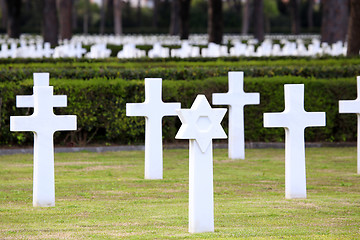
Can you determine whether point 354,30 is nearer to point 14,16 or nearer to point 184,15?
point 184,15

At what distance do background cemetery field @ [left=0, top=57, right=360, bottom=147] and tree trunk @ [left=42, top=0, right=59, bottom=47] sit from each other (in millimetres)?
19613

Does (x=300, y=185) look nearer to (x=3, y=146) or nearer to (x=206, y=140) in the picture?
(x=206, y=140)

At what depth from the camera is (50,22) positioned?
108 feet

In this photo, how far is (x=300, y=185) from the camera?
7781mm

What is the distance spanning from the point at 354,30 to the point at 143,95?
905 centimetres

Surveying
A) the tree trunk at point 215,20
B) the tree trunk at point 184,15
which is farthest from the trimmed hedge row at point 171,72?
the tree trunk at point 184,15

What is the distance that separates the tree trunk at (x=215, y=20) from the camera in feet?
99.0

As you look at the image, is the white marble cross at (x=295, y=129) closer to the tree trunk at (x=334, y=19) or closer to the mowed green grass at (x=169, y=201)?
the mowed green grass at (x=169, y=201)

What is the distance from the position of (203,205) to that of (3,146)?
22.0ft

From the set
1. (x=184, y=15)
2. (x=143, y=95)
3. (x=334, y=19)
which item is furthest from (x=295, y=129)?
(x=184, y=15)

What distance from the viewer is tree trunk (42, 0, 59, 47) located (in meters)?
32.5

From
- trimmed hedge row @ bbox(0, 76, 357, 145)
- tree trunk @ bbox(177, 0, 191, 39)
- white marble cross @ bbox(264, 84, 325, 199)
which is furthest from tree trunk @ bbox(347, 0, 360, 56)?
tree trunk @ bbox(177, 0, 191, 39)

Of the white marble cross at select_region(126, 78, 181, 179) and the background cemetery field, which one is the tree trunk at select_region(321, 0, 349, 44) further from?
the white marble cross at select_region(126, 78, 181, 179)

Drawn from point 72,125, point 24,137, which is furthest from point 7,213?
point 24,137
